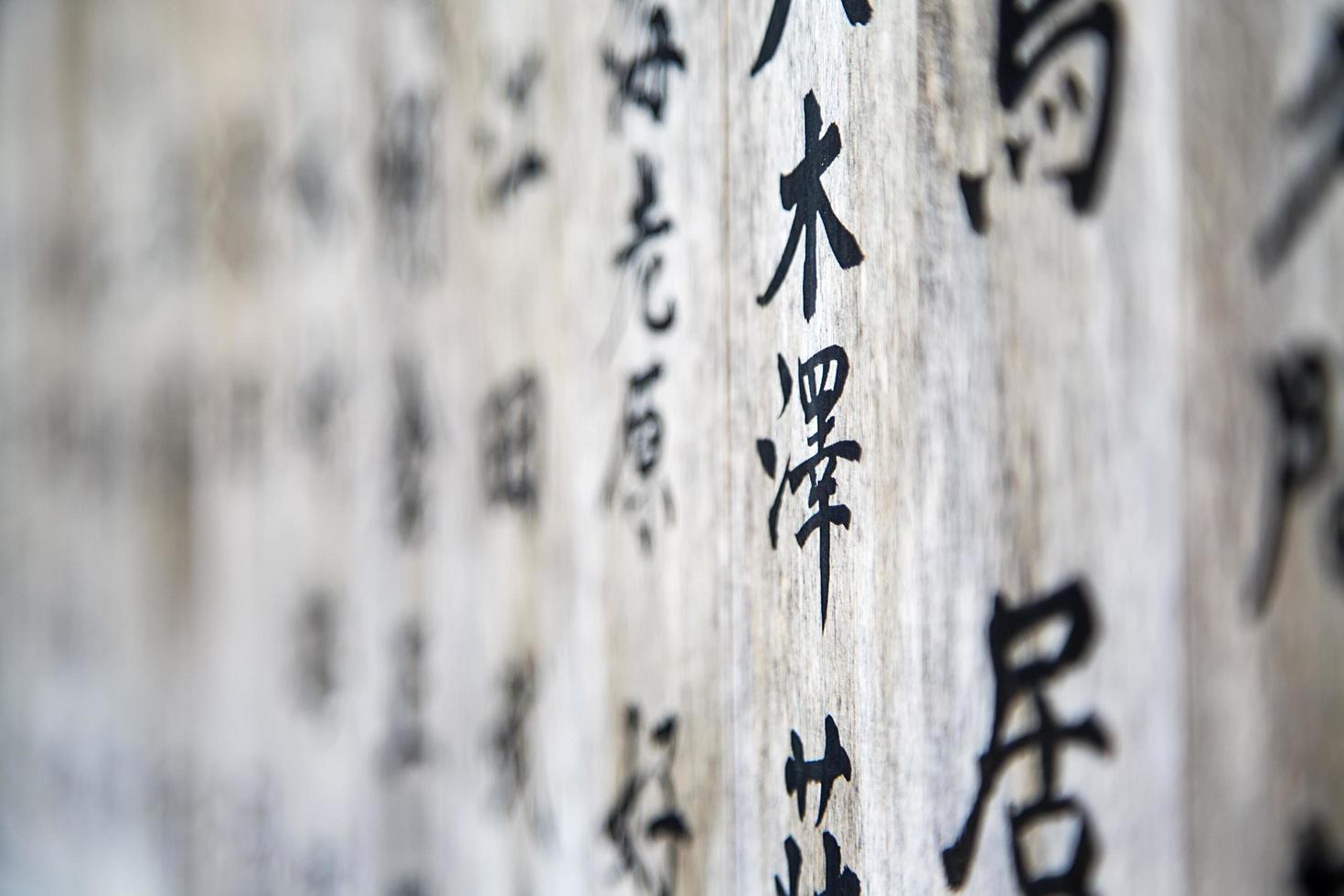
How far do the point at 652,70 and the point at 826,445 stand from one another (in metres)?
0.39

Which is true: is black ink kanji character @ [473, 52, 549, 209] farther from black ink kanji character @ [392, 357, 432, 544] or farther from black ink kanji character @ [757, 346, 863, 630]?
black ink kanji character @ [757, 346, 863, 630]

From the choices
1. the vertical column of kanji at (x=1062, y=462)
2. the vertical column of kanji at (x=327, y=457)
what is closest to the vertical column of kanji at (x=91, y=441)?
the vertical column of kanji at (x=327, y=457)

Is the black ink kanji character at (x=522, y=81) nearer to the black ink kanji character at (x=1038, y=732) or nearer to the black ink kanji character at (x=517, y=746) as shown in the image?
the black ink kanji character at (x=517, y=746)

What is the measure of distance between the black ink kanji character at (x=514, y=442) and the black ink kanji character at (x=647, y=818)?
268 millimetres

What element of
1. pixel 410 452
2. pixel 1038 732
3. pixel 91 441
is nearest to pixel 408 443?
pixel 410 452

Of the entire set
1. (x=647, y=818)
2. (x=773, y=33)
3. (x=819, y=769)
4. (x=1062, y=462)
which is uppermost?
(x=773, y=33)

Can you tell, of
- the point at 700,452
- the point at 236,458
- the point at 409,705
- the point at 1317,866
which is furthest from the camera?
the point at 236,458

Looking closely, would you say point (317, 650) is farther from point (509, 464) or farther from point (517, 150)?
point (517, 150)

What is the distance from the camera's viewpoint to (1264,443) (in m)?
0.29

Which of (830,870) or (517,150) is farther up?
(517,150)

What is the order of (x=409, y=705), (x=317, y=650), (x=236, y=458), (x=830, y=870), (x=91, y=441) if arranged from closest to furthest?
(x=830, y=870) → (x=409, y=705) → (x=317, y=650) → (x=236, y=458) → (x=91, y=441)

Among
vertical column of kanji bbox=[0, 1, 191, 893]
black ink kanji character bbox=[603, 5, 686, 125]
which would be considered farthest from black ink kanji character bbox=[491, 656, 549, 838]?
vertical column of kanji bbox=[0, 1, 191, 893]

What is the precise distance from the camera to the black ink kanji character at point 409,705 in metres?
1.07

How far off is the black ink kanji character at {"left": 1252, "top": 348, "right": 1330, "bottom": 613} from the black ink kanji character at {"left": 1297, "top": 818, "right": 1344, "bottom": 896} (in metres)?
0.07
